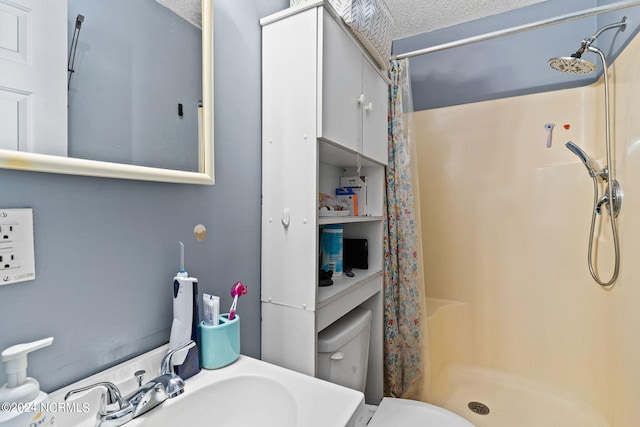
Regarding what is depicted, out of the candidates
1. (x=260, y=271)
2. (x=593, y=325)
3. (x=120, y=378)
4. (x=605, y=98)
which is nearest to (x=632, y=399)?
(x=593, y=325)

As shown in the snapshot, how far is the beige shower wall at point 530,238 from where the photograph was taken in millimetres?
1500

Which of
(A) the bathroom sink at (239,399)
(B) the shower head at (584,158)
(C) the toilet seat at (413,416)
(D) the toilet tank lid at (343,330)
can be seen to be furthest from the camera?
(B) the shower head at (584,158)

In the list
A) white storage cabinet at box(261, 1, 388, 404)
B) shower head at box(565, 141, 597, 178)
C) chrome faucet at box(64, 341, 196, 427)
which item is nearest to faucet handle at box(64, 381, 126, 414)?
chrome faucet at box(64, 341, 196, 427)

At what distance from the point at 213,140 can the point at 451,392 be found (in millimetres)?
1848

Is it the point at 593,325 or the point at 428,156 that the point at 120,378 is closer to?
the point at 428,156

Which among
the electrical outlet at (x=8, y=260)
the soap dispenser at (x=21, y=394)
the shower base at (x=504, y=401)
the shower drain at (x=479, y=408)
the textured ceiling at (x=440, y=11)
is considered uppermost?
the textured ceiling at (x=440, y=11)

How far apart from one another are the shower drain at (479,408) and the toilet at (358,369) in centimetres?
50

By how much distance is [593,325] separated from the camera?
1.58 meters

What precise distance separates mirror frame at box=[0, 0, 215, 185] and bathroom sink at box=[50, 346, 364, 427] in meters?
0.40

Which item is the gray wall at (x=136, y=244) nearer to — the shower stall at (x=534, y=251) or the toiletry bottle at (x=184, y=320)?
the toiletry bottle at (x=184, y=320)

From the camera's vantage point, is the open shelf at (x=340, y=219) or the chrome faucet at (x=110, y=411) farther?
the open shelf at (x=340, y=219)

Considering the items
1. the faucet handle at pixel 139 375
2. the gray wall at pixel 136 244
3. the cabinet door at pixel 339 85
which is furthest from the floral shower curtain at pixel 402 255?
the faucet handle at pixel 139 375

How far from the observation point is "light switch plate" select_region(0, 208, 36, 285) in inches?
19.9

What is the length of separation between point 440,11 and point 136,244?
1.92m
